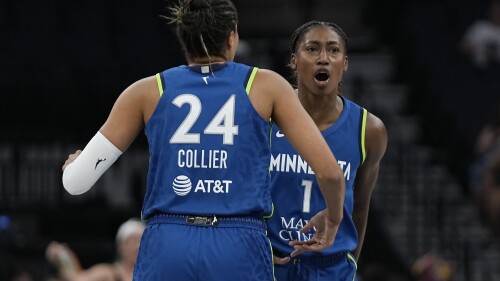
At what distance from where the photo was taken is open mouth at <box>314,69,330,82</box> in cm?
664

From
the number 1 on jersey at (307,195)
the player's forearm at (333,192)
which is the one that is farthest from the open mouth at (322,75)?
the player's forearm at (333,192)

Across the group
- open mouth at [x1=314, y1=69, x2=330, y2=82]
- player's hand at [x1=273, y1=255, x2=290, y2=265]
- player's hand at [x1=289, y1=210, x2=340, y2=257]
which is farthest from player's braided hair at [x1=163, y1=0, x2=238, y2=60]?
player's hand at [x1=273, y1=255, x2=290, y2=265]

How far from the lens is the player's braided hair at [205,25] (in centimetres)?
551

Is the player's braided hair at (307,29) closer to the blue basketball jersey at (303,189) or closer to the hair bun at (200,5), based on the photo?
A: the blue basketball jersey at (303,189)

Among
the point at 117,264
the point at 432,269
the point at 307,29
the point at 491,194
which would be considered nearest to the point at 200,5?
the point at 307,29

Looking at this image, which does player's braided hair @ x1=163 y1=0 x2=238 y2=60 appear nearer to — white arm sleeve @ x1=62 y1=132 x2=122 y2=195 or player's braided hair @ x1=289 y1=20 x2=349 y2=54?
white arm sleeve @ x1=62 y1=132 x2=122 y2=195

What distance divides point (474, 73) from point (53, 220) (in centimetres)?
555

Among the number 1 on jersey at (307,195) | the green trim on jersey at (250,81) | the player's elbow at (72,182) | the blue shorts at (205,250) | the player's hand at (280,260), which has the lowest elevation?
the player's hand at (280,260)

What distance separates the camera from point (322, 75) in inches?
263

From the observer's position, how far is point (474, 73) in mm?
15578

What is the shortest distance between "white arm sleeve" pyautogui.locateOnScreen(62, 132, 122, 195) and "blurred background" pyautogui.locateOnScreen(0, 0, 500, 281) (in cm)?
653

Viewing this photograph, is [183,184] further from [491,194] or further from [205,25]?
[491,194]

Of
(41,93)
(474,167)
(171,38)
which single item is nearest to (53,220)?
(41,93)

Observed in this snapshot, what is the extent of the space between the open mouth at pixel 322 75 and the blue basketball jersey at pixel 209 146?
3.78ft
